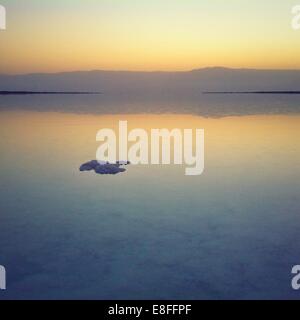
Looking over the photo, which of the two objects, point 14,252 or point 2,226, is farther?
point 2,226

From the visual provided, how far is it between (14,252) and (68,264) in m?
0.91

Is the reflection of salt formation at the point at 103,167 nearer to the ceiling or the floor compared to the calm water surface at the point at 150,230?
nearer to the ceiling

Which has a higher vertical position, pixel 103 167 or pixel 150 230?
pixel 103 167

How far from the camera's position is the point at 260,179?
9422 millimetres

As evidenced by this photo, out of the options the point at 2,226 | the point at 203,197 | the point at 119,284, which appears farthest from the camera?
the point at 203,197

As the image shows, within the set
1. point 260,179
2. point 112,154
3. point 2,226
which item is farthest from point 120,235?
point 112,154

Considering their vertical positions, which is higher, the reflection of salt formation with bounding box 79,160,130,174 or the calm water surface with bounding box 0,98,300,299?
the reflection of salt formation with bounding box 79,160,130,174

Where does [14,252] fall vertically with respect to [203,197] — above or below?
below

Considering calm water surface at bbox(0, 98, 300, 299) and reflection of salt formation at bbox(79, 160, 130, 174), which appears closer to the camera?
calm water surface at bbox(0, 98, 300, 299)

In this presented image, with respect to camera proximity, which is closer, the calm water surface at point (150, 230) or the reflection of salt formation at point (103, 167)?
the calm water surface at point (150, 230)

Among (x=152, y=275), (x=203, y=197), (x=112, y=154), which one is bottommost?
(x=152, y=275)

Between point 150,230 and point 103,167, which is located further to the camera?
point 103,167
